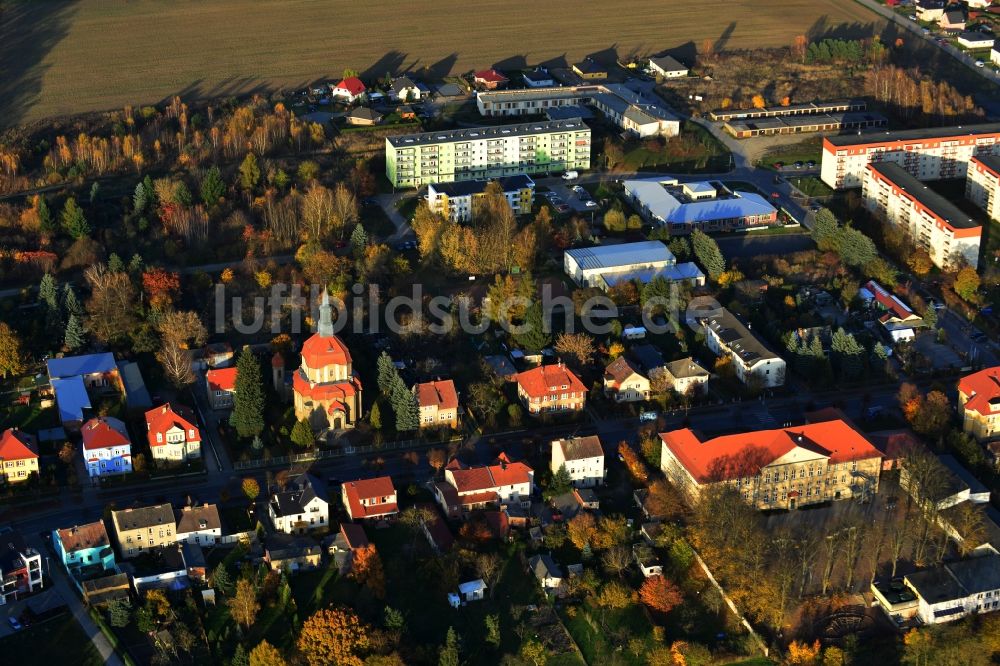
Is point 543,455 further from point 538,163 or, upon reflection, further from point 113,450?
point 538,163

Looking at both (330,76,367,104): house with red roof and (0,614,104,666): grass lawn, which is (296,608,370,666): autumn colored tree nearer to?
(0,614,104,666): grass lawn

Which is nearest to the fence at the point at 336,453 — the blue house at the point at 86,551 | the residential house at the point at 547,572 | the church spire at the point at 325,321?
the church spire at the point at 325,321

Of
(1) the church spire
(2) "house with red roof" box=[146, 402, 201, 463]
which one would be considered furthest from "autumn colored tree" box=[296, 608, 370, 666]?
(1) the church spire

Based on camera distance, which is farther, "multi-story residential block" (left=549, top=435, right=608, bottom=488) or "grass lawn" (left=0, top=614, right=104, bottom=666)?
"multi-story residential block" (left=549, top=435, right=608, bottom=488)

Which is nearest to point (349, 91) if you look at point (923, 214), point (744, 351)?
point (923, 214)

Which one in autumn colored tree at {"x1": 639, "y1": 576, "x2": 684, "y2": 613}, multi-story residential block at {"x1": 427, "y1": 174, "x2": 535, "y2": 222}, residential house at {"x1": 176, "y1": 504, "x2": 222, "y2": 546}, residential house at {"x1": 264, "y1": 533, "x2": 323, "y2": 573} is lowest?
autumn colored tree at {"x1": 639, "y1": 576, "x2": 684, "y2": 613}

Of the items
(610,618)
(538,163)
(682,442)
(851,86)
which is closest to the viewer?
(610,618)

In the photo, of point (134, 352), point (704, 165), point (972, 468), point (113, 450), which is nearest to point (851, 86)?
point (704, 165)

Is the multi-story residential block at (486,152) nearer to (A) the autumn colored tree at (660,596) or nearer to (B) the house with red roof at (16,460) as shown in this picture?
(B) the house with red roof at (16,460)
